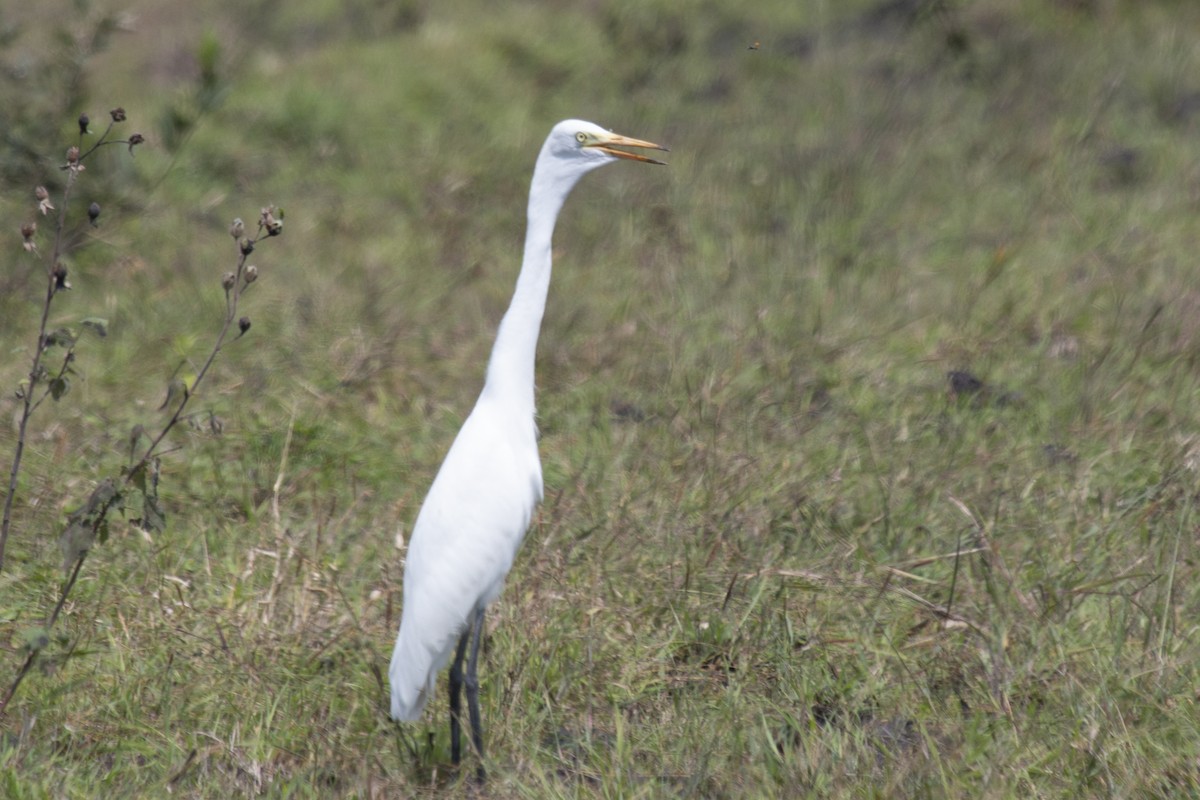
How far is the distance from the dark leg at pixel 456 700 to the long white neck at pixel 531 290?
50cm

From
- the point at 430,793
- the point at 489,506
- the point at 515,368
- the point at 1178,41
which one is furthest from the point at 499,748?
the point at 1178,41

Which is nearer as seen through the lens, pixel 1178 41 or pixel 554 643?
pixel 554 643

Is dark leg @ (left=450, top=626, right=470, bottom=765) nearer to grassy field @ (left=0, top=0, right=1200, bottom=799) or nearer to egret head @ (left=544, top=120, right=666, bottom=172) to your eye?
grassy field @ (left=0, top=0, right=1200, bottom=799)

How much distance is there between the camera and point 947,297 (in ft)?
16.0

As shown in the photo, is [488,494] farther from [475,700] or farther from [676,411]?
[676,411]

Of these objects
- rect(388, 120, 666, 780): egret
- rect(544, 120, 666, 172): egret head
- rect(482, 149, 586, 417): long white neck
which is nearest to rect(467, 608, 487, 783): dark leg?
rect(388, 120, 666, 780): egret

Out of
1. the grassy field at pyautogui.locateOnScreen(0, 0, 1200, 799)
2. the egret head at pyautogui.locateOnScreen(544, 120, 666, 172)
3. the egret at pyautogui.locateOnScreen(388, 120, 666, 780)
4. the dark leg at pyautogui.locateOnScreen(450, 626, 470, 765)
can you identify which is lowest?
the grassy field at pyautogui.locateOnScreen(0, 0, 1200, 799)

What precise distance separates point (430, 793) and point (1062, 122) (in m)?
5.05

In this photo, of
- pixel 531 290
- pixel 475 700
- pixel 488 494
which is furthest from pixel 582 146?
pixel 475 700

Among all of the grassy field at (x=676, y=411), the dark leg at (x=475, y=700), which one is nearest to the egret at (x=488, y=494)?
the dark leg at (x=475, y=700)

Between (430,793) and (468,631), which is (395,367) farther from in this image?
(430,793)

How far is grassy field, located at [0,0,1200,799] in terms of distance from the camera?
2623mm

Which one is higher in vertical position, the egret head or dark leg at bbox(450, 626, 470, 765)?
the egret head

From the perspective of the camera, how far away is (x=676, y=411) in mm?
4035
